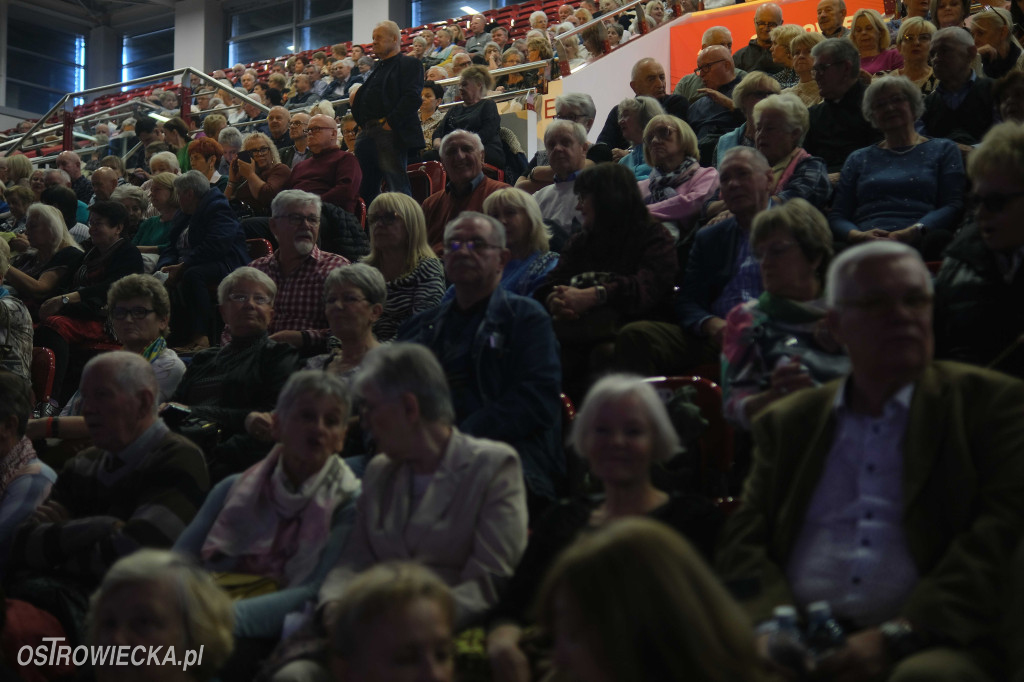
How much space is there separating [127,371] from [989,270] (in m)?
2.20

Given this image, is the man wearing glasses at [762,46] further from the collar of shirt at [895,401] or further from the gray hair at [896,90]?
the collar of shirt at [895,401]

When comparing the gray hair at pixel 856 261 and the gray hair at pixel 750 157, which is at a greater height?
the gray hair at pixel 750 157

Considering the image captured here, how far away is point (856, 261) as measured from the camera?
180 cm

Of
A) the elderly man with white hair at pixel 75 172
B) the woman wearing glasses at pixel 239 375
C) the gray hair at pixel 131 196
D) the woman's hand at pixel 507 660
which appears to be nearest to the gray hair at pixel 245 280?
the woman wearing glasses at pixel 239 375

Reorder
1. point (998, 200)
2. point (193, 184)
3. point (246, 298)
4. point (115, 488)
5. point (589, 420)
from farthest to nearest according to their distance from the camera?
point (193, 184), point (246, 298), point (115, 488), point (998, 200), point (589, 420)

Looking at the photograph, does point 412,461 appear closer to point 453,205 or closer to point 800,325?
point 800,325

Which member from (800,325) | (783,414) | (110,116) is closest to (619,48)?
(110,116)

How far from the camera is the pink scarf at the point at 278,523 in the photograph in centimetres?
237

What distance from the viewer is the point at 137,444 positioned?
275 cm

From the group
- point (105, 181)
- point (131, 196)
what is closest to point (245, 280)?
point (131, 196)

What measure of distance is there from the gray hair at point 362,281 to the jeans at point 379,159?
2.73 metres

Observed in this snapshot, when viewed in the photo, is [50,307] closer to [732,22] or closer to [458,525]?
[458,525]

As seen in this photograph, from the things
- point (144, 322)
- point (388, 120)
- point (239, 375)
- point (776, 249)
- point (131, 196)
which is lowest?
point (239, 375)

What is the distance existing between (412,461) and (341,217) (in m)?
2.98
